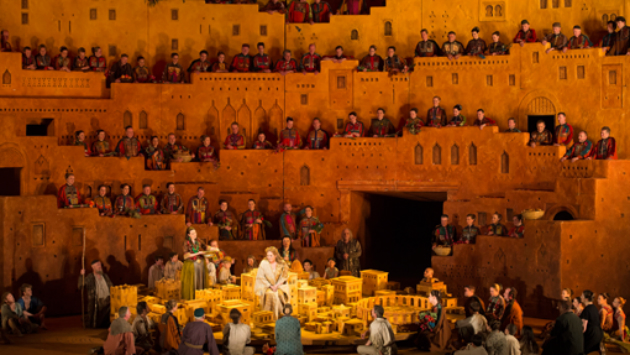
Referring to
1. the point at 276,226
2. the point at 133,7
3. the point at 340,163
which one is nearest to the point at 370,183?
the point at 340,163

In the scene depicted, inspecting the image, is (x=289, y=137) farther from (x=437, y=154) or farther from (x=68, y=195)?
(x=68, y=195)

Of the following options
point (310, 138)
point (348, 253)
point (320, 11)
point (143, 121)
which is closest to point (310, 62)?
point (320, 11)

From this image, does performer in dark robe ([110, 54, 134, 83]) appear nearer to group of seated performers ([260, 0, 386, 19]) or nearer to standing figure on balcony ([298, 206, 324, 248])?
group of seated performers ([260, 0, 386, 19])

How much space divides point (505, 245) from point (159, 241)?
856 cm

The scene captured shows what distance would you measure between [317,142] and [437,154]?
332 centimetres

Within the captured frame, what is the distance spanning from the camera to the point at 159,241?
19.4m

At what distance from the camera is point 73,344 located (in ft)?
50.1

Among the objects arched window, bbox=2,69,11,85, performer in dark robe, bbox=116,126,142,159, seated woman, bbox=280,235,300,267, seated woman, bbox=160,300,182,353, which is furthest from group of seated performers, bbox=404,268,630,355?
arched window, bbox=2,69,11,85

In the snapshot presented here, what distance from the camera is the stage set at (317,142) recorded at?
1844cm

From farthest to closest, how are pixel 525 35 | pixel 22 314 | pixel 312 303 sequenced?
pixel 525 35 < pixel 22 314 < pixel 312 303

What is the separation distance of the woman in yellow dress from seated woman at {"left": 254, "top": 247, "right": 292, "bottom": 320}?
1.72 meters

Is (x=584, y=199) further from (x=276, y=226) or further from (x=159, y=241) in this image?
(x=159, y=241)

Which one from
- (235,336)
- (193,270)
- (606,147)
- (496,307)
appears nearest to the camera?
(235,336)

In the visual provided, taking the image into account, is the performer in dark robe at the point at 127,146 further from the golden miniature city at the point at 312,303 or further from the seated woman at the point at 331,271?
the seated woman at the point at 331,271
